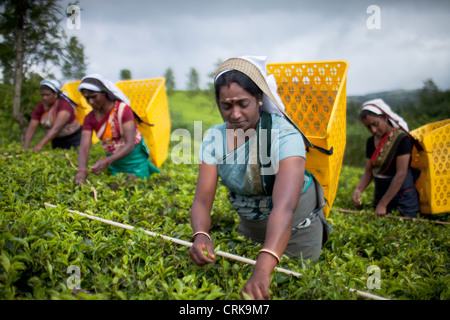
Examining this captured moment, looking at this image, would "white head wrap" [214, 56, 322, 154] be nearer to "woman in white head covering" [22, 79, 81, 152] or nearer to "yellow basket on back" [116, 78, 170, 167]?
"yellow basket on back" [116, 78, 170, 167]

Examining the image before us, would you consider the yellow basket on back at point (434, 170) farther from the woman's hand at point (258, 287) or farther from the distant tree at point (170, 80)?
the distant tree at point (170, 80)

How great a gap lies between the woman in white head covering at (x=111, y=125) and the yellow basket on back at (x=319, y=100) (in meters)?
1.58

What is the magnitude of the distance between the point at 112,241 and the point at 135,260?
189mm

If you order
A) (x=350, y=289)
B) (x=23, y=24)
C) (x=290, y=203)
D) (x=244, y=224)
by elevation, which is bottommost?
(x=350, y=289)

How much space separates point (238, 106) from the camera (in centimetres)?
179

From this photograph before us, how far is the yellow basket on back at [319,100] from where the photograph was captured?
2.63 meters

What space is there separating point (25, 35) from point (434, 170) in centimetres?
649

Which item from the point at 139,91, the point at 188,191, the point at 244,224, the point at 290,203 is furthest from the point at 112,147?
the point at 290,203

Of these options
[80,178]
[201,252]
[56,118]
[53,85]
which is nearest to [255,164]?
[201,252]

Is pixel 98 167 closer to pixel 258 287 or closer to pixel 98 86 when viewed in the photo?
pixel 98 86

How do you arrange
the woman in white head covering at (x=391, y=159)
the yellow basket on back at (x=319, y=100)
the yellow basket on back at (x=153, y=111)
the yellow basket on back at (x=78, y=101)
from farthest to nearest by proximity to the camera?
1. the yellow basket on back at (x=78, y=101)
2. the yellow basket on back at (x=153, y=111)
3. the woman in white head covering at (x=391, y=159)
4. the yellow basket on back at (x=319, y=100)

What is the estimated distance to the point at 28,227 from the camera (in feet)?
5.53

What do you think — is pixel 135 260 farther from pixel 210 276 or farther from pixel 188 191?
pixel 188 191

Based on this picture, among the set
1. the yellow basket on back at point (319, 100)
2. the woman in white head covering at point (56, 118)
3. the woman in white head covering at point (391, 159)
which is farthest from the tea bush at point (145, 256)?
the woman in white head covering at point (56, 118)
